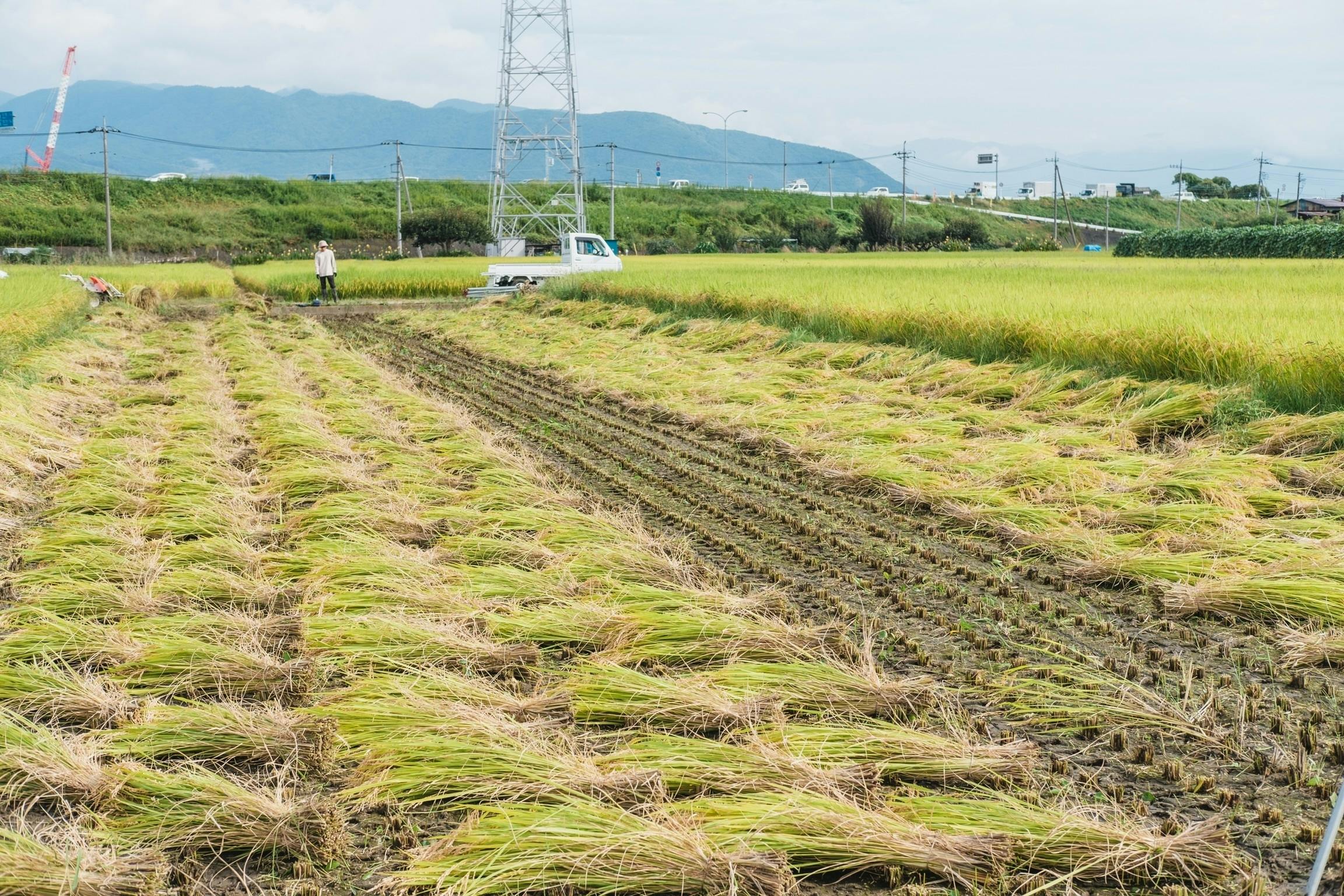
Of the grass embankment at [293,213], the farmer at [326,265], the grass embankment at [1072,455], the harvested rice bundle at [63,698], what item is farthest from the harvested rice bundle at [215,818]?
the grass embankment at [293,213]

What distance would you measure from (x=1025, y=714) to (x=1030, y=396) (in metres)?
5.66

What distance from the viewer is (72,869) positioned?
7.77ft

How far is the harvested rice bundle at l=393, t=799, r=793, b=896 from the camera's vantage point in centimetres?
236

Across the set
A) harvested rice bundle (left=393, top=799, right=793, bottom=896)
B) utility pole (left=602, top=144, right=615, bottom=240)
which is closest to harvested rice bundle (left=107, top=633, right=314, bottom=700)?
harvested rice bundle (left=393, top=799, right=793, bottom=896)

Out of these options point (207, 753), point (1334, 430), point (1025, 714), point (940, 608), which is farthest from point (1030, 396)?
point (207, 753)

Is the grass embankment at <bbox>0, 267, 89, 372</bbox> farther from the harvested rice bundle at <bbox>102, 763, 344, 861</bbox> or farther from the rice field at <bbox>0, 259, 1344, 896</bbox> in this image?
the harvested rice bundle at <bbox>102, 763, 344, 861</bbox>

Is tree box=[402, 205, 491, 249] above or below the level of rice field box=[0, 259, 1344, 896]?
above

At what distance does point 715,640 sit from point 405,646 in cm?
103

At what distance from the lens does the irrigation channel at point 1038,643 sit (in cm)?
283

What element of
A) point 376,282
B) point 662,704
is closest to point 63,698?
point 662,704

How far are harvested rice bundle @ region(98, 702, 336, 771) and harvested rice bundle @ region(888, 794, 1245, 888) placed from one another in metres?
1.57

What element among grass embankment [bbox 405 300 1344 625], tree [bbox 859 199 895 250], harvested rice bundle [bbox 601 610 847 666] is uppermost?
tree [bbox 859 199 895 250]

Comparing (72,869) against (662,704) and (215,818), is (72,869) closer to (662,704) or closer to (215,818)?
(215,818)

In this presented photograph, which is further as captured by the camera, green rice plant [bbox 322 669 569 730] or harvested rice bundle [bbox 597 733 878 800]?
green rice plant [bbox 322 669 569 730]
